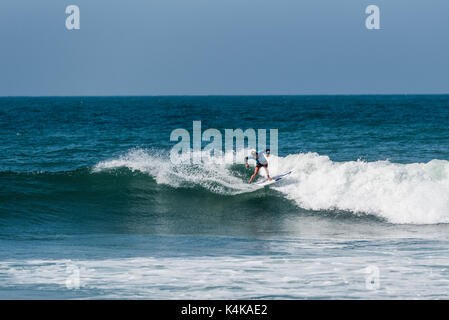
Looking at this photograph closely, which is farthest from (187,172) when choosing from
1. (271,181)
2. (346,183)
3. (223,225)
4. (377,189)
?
(377,189)

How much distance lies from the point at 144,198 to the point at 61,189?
3220mm

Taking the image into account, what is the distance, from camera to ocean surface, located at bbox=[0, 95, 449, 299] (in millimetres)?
9977

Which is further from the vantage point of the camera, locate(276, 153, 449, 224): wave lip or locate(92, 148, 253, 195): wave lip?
locate(92, 148, 253, 195): wave lip

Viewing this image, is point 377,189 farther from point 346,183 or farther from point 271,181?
point 271,181

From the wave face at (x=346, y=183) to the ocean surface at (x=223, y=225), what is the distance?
55mm

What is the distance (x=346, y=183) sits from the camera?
1997cm

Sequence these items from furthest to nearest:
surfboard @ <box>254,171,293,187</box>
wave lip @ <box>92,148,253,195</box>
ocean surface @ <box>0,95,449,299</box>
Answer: wave lip @ <box>92,148,253,195</box> < surfboard @ <box>254,171,293,187</box> < ocean surface @ <box>0,95,449,299</box>

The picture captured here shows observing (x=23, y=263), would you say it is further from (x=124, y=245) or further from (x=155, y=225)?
(x=155, y=225)

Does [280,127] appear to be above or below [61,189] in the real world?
above

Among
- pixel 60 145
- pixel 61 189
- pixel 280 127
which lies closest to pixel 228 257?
pixel 61 189

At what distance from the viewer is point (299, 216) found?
59.5 ft

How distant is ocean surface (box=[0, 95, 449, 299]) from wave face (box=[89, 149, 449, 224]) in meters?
0.06

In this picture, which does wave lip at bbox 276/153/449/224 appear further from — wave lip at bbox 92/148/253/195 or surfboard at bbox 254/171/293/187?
wave lip at bbox 92/148/253/195

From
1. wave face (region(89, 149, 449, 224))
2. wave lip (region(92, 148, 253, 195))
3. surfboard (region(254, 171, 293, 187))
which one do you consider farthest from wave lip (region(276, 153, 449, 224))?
wave lip (region(92, 148, 253, 195))
